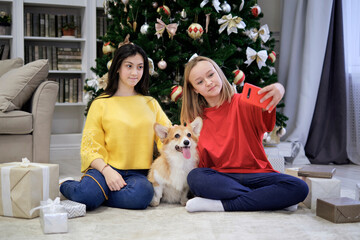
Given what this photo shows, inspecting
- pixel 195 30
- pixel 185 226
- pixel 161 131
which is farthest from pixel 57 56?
pixel 185 226

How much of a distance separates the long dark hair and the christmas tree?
33 cm

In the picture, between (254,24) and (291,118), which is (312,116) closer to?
(291,118)

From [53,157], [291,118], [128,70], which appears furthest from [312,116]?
[53,157]

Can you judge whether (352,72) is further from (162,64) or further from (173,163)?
(173,163)

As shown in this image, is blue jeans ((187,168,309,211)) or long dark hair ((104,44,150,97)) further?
long dark hair ((104,44,150,97))

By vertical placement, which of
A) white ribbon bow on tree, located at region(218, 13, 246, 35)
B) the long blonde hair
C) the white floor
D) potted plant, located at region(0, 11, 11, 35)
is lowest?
the white floor

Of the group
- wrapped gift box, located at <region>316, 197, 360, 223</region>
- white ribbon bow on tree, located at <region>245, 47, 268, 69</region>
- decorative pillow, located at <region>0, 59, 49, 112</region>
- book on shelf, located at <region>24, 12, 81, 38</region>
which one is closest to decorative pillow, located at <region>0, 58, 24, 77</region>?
decorative pillow, located at <region>0, 59, 49, 112</region>

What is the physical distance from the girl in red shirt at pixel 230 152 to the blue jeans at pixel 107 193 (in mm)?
206

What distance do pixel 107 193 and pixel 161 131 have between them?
38 centimetres

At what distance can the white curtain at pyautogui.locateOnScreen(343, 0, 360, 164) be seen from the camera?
128 inches

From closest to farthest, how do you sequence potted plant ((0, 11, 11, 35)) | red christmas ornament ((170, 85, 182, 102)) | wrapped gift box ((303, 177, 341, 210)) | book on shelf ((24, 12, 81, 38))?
wrapped gift box ((303, 177, 341, 210)) < red christmas ornament ((170, 85, 182, 102)) < potted plant ((0, 11, 11, 35)) < book on shelf ((24, 12, 81, 38))

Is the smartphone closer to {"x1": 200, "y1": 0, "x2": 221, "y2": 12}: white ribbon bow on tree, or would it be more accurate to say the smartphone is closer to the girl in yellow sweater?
the girl in yellow sweater

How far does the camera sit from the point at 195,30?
92.9 inches

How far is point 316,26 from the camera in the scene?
3365 mm
